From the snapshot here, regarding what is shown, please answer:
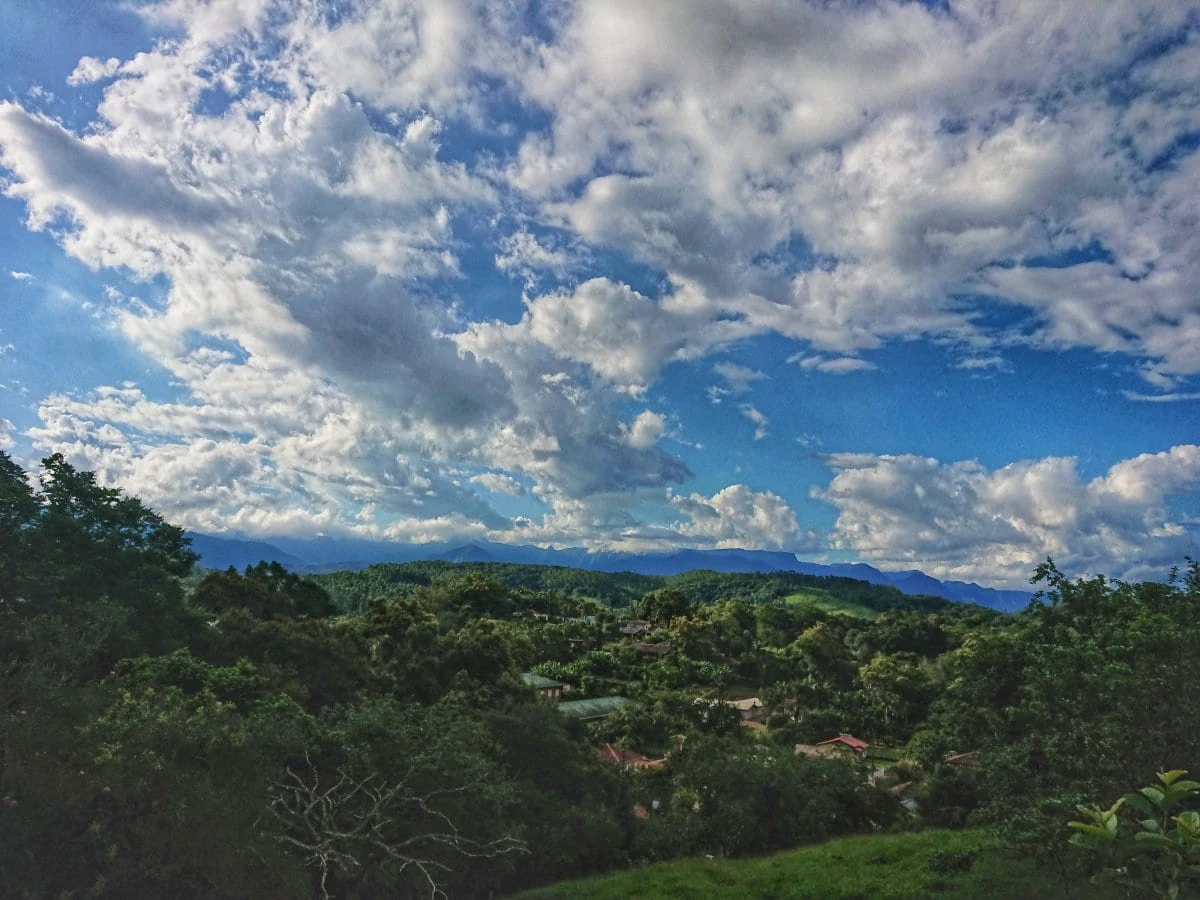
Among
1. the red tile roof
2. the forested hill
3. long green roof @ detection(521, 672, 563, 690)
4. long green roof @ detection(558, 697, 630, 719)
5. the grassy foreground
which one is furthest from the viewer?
the forested hill

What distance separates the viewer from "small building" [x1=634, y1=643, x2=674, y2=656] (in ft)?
243

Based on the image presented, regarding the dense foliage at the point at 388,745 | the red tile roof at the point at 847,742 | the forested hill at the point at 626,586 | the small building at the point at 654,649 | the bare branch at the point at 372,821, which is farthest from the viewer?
the forested hill at the point at 626,586

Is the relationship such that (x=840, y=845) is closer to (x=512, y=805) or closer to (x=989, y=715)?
(x=989, y=715)

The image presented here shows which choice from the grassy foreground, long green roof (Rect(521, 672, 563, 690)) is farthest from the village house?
the grassy foreground

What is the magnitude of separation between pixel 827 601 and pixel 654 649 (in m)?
88.1

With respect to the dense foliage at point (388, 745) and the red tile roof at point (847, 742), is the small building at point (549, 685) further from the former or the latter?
the red tile roof at point (847, 742)

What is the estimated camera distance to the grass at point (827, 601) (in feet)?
461

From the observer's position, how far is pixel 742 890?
16.0 meters

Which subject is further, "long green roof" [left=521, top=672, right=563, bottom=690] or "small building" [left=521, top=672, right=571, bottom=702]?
"long green roof" [left=521, top=672, right=563, bottom=690]

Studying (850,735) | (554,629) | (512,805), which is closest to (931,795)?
(512,805)

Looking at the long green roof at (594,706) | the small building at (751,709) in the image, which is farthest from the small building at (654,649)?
the long green roof at (594,706)

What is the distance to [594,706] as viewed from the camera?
165ft

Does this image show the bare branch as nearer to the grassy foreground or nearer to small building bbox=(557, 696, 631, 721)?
the grassy foreground

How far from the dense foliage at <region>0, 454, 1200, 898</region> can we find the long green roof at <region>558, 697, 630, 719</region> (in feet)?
22.7
